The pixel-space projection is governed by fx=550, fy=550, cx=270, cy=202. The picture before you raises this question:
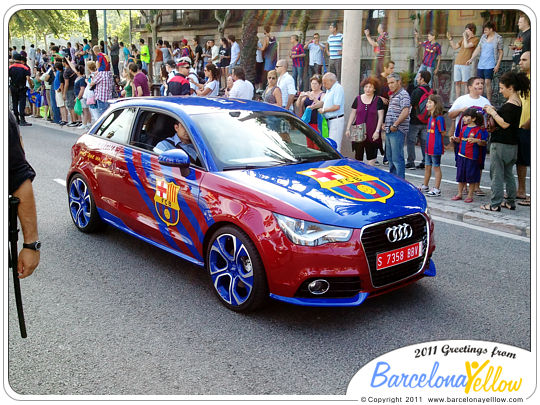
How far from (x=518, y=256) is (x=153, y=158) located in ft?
12.8

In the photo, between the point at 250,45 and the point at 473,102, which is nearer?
the point at 473,102

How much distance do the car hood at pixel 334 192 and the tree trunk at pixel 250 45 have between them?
16285 mm

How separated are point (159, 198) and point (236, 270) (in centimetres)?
118

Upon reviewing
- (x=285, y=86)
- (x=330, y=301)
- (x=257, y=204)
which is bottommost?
(x=330, y=301)

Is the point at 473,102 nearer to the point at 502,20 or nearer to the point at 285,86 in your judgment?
the point at 502,20

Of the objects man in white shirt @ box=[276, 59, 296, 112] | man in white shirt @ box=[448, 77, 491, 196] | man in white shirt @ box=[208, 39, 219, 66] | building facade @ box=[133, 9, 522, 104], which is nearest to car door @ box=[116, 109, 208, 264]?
building facade @ box=[133, 9, 522, 104]

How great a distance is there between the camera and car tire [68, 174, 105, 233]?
6.19 meters

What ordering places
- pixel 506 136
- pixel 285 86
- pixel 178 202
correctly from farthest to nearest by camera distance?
1. pixel 285 86
2. pixel 506 136
3. pixel 178 202

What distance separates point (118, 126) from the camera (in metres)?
5.94

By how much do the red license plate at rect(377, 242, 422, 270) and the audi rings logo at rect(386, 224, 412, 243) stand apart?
0.28 ft

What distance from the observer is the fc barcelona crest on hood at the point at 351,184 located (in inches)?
167

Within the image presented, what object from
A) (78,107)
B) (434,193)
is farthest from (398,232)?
(78,107)

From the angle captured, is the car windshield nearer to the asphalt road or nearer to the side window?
the side window

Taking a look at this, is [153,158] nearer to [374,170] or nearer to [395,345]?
[374,170]
